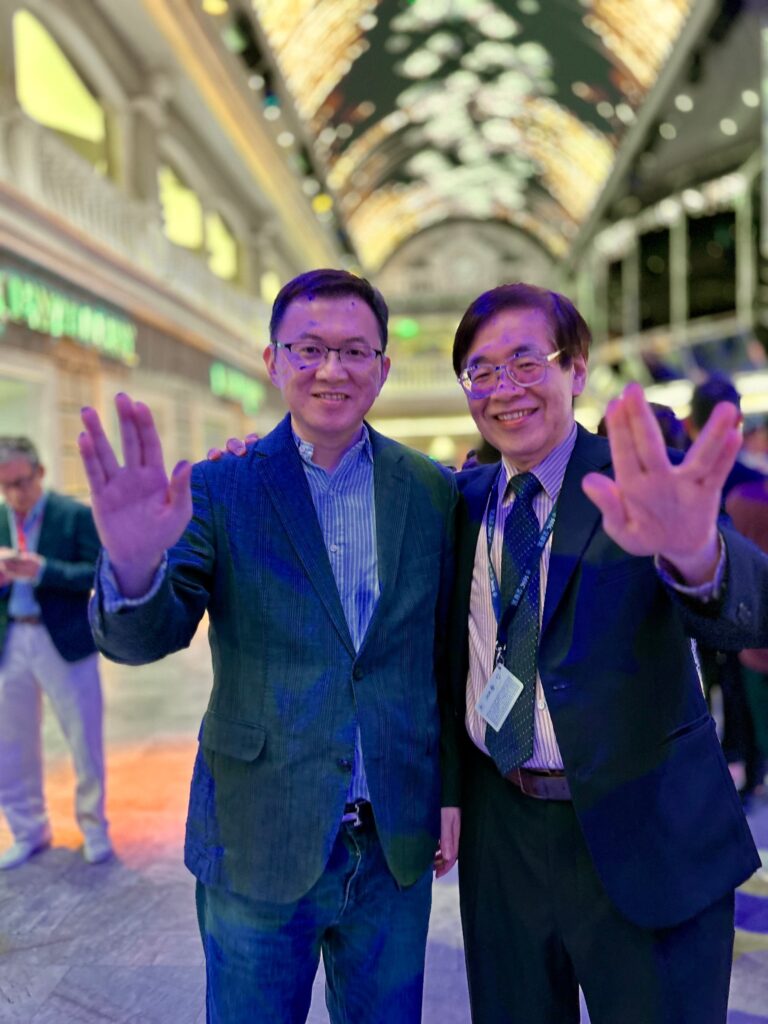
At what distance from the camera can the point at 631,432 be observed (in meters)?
1.21

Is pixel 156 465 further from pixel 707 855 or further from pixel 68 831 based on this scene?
pixel 68 831

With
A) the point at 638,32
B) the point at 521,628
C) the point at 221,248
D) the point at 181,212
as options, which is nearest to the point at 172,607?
the point at 521,628

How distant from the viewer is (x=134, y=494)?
1.31 meters

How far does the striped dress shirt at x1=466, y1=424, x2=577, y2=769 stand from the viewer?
1.60 m

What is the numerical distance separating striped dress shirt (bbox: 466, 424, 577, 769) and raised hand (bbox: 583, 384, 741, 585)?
0.31 metres

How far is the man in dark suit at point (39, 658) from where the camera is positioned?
3.87 m

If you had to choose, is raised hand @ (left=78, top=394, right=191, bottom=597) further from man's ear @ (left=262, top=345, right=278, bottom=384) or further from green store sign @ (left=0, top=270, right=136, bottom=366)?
green store sign @ (left=0, top=270, right=136, bottom=366)

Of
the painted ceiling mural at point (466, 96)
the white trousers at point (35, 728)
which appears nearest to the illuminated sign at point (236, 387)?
the painted ceiling mural at point (466, 96)

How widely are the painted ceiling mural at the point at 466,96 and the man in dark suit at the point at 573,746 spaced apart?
1384cm

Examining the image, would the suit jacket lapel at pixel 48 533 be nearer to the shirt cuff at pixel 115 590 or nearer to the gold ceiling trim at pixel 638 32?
the shirt cuff at pixel 115 590

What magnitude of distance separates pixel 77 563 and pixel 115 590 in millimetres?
2732

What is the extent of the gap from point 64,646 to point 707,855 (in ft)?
10.3

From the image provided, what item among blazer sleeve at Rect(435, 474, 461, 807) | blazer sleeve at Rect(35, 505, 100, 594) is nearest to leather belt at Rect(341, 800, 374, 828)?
blazer sleeve at Rect(435, 474, 461, 807)

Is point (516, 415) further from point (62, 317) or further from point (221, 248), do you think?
point (221, 248)
